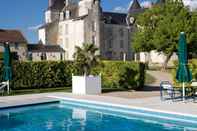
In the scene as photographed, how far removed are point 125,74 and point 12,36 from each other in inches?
2026

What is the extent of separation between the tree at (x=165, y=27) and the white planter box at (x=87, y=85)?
23926 mm

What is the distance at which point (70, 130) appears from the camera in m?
13.0

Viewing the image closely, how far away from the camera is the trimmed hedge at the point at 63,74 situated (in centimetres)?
2409

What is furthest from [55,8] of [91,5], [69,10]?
[91,5]

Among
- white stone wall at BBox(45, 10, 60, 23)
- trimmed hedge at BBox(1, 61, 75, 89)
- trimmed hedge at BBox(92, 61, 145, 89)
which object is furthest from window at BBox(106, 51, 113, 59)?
trimmed hedge at BBox(92, 61, 145, 89)

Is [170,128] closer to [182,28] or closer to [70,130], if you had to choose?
[70,130]

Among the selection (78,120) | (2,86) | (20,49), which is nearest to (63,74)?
(2,86)

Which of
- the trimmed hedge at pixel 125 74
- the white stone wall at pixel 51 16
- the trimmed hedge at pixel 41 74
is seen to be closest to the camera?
the trimmed hedge at pixel 125 74

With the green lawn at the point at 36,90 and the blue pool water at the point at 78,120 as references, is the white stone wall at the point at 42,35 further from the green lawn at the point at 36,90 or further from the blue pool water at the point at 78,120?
the blue pool water at the point at 78,120

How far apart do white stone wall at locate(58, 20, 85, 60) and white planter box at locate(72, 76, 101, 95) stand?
153ft

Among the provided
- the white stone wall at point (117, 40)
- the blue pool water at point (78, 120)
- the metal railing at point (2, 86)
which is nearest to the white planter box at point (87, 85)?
the blue pool water at point (78, 120)

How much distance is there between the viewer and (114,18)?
75.5 meters

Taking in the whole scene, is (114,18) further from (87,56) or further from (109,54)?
(87,56)

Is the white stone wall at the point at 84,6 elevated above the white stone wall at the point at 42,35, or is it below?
above
